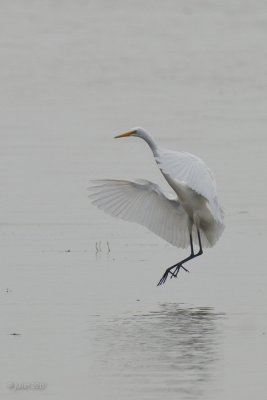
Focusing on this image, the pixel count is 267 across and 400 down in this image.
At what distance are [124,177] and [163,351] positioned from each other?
7.95m

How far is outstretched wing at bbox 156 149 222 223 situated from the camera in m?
11.1

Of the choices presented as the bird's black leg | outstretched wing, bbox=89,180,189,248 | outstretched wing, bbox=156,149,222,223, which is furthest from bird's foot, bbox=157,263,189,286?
outstretched wing, bbox=89,180,189,248

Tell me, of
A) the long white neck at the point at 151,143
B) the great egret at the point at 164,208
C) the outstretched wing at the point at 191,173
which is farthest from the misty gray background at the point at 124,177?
the long white neck at the point at 151,143

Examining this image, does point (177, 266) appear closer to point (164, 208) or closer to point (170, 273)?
point (170, 273)

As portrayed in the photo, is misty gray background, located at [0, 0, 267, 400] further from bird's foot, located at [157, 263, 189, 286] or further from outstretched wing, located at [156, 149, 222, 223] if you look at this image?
outstretched wing, located at [156, 149, 222, 223]

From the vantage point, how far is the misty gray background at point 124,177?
8469 millimetres

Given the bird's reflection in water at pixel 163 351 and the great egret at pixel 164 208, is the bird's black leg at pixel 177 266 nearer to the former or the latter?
the great egret at pixel 164 208

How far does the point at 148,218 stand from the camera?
12242 millimetres

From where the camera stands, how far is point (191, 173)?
1113 centimetres

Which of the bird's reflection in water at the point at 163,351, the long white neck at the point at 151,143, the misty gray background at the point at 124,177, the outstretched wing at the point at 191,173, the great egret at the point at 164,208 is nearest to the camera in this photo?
the bird's reflection in water at the point at 163,351

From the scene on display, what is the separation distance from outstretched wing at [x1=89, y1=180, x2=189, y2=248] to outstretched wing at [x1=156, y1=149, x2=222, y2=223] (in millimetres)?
947

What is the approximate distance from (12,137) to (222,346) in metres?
11.9

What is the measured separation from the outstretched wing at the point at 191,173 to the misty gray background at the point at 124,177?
64cm

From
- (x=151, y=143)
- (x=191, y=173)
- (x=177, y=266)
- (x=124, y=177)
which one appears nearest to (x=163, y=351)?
(x=191, y=173)
